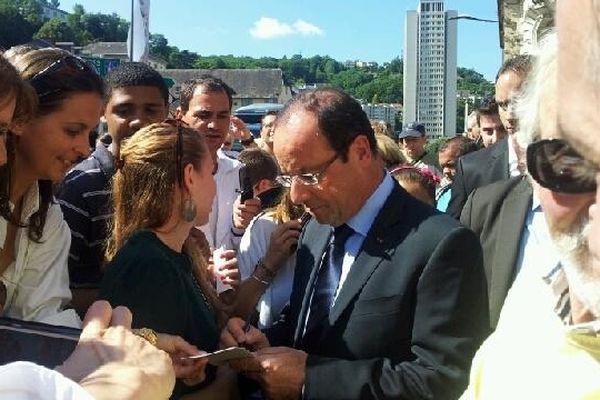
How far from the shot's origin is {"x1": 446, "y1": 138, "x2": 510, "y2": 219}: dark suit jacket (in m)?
4.12

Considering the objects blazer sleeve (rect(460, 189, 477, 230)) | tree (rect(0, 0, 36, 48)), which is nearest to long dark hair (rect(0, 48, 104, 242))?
blazer sleeve (rect(460, 189, 477, 230))

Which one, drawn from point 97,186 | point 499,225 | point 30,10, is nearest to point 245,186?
point 97,186

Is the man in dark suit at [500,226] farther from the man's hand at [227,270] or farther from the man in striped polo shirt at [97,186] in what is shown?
the man in striped polo shirt at [97,186]

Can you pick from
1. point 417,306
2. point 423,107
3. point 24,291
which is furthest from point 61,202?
point 423,107

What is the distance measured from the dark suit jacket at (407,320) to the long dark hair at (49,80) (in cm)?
118

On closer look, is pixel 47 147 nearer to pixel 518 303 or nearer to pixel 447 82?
pixel 518 303

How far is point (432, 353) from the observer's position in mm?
2322

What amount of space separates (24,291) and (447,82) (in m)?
60.1

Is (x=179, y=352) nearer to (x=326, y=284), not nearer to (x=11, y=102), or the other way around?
(x=326, y=284)

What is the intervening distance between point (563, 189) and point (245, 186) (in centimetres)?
364

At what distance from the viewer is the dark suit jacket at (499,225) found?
3258 millimetres

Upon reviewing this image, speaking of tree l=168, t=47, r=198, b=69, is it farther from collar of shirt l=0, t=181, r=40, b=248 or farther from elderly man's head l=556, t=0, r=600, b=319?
elderly man's head l=556, t=0, r=600, b=319

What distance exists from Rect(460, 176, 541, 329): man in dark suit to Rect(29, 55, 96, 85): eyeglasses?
1968 mm

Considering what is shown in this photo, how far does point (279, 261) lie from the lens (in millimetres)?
3463
